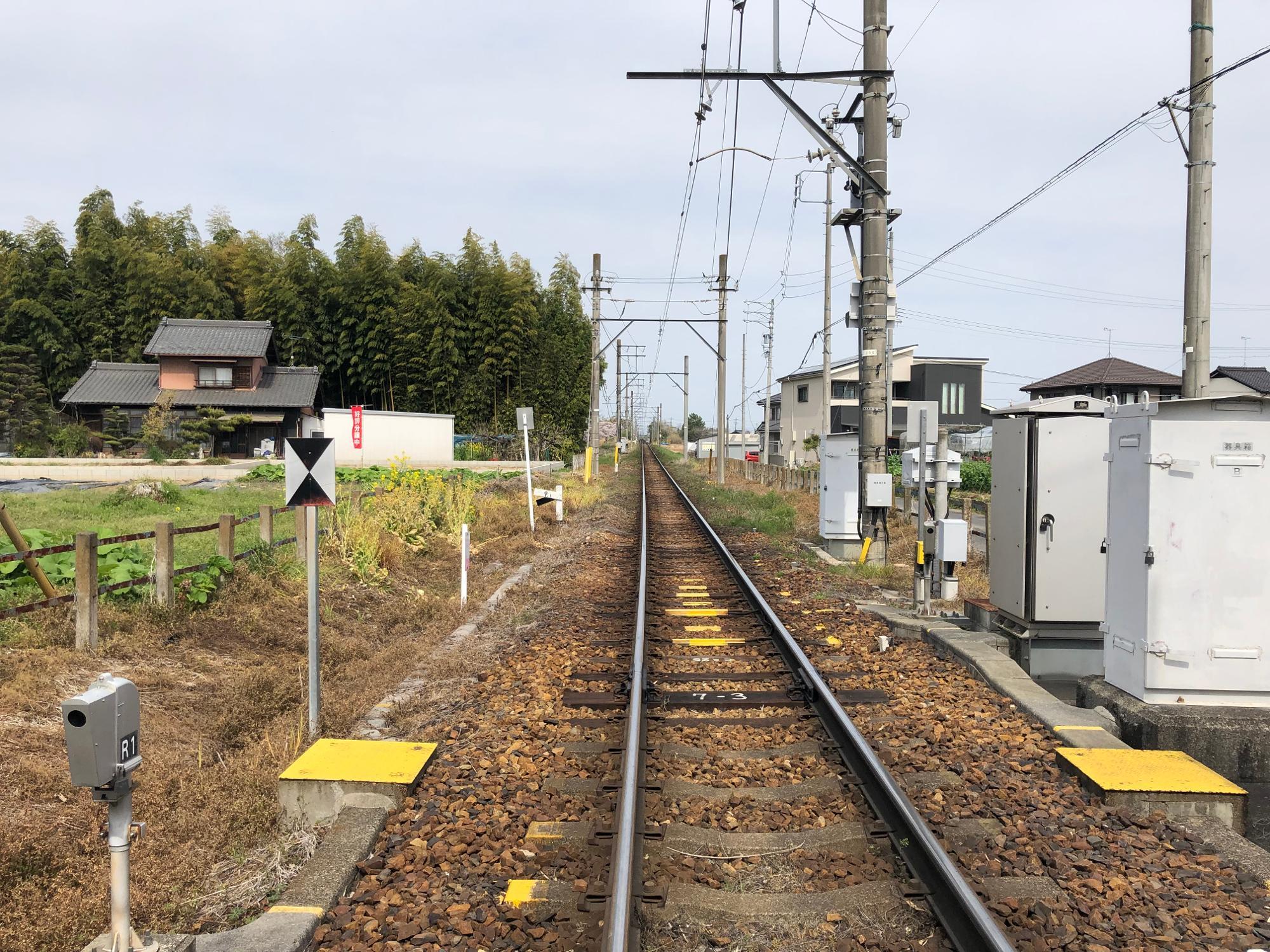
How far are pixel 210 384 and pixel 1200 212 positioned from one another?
4232 cm

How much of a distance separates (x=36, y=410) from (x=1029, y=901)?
145 feet

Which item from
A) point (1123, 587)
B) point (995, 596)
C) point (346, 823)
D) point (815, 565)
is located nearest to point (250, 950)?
point (346, 823)

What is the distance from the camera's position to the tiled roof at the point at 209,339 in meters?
42.4

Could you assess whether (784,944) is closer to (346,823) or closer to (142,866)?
(346,823)

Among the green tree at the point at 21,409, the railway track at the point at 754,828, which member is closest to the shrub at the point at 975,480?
the railway track at the point at 754,828

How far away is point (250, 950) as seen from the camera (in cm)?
300

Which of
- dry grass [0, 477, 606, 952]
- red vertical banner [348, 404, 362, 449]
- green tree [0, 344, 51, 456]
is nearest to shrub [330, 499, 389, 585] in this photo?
dry grass [0, 477, 606, 952]

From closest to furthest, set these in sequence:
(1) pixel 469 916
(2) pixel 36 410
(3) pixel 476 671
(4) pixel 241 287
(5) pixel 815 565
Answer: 1. (1) pixel 469 916
2. (3) pixel 476 671
3. (5) pixel 815 565
4. (2) pixel 36 410
5. (4) pixel 241 287

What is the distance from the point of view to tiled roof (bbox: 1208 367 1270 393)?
3766cm

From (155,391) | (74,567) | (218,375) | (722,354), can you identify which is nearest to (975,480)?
(722,354)

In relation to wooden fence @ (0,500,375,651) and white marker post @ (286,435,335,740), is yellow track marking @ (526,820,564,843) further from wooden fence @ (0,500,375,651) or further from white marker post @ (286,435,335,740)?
wooden fence @ (0,500,375,651)

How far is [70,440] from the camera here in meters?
37.5

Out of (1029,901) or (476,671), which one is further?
(476,671)

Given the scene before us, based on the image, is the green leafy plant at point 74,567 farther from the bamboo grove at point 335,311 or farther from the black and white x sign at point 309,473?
the bamboo grove at point 335,311
